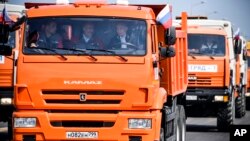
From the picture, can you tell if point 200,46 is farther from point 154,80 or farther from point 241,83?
point 154,80

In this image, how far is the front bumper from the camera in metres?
13.2

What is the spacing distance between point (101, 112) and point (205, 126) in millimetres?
14257

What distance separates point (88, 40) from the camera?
45.0 ft

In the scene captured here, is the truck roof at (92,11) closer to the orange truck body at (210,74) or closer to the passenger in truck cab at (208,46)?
the orange truck body at (210,74)

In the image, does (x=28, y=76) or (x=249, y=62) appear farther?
(x=249, y=62)

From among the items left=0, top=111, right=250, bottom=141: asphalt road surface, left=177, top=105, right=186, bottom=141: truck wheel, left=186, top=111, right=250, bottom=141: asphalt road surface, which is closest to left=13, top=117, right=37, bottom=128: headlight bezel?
left=177, top=105, right=186, bottom=141: truck wheel

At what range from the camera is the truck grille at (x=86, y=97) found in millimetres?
13258

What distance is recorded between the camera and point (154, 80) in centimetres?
1371

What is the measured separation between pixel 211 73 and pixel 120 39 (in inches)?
425

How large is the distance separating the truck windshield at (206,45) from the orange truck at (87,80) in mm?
10293

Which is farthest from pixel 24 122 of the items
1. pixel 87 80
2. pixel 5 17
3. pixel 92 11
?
pixel 5 17

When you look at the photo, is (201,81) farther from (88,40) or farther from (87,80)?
(87,80)

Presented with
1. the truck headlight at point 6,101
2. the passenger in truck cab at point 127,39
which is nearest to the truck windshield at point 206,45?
the truck headlight at point 6,101

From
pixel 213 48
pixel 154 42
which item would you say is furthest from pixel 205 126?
pixel 154 42
